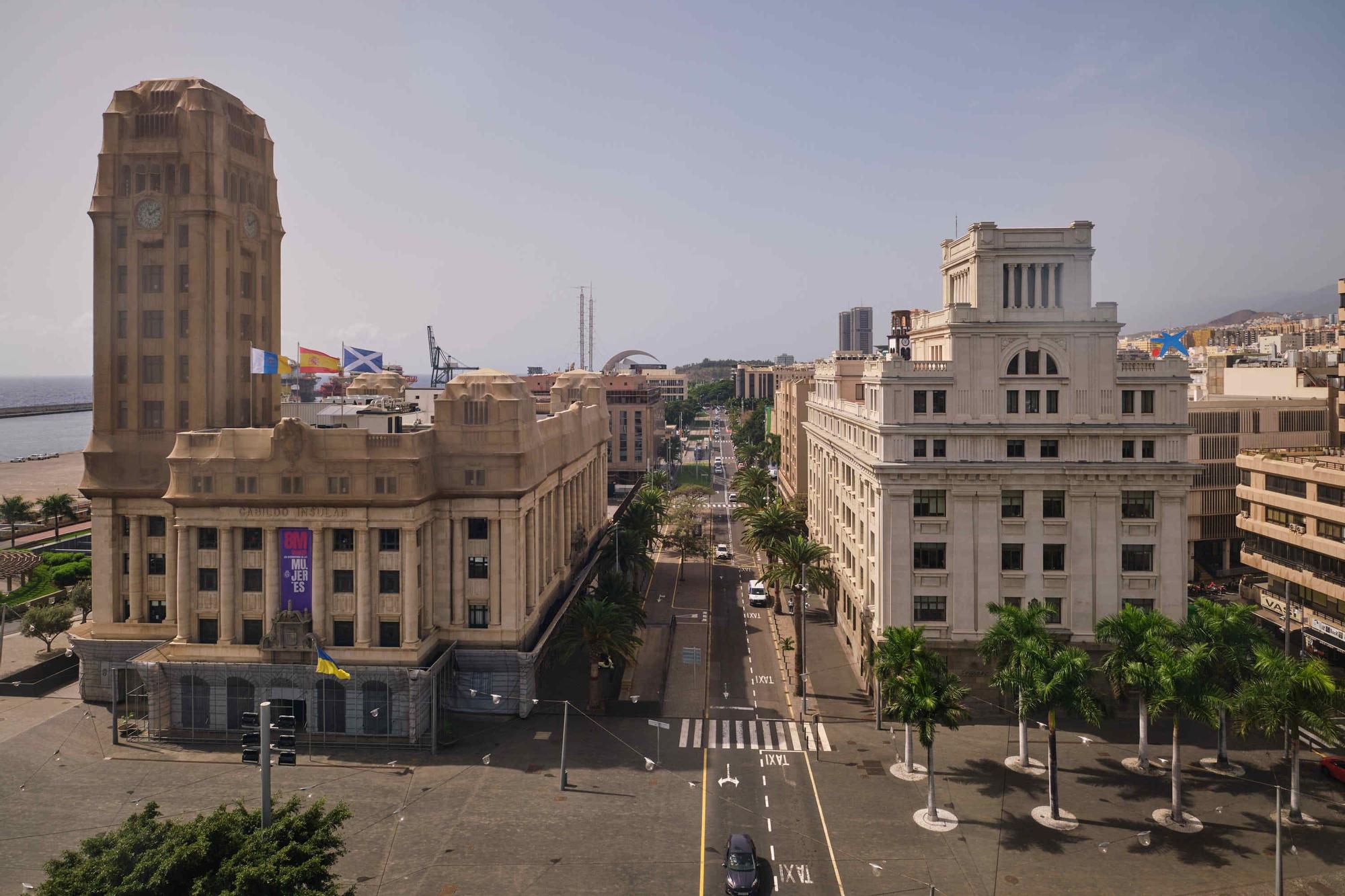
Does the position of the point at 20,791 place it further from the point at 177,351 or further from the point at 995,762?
the point at 995,762

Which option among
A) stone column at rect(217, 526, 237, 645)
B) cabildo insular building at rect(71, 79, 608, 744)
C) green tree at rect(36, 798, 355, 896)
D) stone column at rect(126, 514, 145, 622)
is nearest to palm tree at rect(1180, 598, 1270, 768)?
cabildo insular building at rect(71, 79, 608, 744)

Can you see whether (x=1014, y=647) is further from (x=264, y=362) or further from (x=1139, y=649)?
(x=264, y=362)

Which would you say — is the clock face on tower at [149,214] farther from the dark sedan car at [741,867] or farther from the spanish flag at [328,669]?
the dark sedan car at [741,867]

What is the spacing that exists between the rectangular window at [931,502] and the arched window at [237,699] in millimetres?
47040

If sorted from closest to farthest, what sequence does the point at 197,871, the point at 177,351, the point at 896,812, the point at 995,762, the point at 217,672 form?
the point at 197,871
the point at 896,812
the point at 995,762
the point at 217,672
the point at 177,351

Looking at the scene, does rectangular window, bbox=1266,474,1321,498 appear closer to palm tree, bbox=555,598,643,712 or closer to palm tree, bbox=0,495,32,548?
palm tree, bbox=555,598,643,712

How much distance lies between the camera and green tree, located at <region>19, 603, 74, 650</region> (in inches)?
2916

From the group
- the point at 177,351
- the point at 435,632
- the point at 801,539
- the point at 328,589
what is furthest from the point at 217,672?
the point at 801,539

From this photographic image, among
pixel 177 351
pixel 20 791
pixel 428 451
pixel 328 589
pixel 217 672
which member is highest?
pixel 177 351

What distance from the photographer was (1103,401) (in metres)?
63.0

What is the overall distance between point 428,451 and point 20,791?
30.1m

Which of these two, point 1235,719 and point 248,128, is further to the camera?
point 248,128

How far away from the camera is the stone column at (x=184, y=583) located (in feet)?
199

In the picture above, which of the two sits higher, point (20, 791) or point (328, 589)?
point (328, 589)
